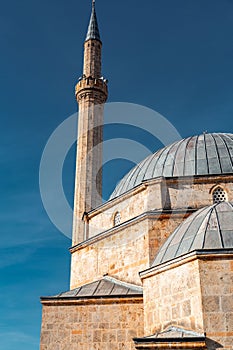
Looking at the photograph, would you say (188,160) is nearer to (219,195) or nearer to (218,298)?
(219,195)

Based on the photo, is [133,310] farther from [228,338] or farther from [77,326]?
[228,338]

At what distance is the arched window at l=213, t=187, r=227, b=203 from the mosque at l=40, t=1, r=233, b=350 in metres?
0.02

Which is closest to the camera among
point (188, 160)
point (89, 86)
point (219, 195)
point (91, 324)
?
point (91, 324)

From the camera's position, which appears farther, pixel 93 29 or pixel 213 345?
pixel 93 29

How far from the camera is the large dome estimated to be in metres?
11.0

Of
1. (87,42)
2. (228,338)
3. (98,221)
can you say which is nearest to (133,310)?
(228,338)

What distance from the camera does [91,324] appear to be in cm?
874

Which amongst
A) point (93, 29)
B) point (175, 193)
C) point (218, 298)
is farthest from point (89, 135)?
point (218, 298)

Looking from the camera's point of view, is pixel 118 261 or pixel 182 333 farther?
pixel 118 261

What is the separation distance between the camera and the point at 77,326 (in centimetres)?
880

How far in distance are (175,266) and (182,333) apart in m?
1.11

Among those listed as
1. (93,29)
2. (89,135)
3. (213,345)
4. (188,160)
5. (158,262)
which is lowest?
(213,345)

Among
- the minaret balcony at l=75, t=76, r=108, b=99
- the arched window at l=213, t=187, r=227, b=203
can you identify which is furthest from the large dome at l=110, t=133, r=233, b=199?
the minaret balcony at l=75, t=76, r=108, b=99

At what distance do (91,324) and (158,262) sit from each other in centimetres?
202
